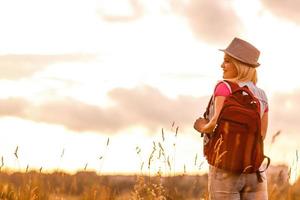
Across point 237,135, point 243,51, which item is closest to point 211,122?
point 237,135

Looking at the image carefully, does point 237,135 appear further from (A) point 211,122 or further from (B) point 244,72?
(B) point 244,72

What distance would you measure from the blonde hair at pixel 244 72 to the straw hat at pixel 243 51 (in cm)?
3

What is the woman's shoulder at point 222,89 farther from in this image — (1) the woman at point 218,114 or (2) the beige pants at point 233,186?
(2) the beige pants at point 233,186

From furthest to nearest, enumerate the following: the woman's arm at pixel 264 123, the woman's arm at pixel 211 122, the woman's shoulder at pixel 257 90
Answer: the woman's arm at pixel 264 123 → the woman's shoulder at pixel 257 90 → the woman's arm at pixel 211 122

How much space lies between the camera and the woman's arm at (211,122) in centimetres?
540

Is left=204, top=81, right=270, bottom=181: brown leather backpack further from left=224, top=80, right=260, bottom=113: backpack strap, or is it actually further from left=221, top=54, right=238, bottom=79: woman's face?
left=221, top=54, right=238, bottom=79: woman's face

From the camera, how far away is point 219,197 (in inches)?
217

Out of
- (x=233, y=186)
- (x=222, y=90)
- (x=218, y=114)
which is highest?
(x=222, y=90)

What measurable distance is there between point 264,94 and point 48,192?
9.91 ft

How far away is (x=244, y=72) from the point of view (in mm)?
5621

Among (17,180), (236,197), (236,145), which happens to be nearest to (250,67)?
(236,145)

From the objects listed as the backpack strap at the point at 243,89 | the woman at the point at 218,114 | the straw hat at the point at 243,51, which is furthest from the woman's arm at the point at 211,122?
the straw hat at the point at 243,51

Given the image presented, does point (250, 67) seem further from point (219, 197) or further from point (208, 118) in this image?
point (219, 197)

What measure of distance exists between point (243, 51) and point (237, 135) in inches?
27.4
